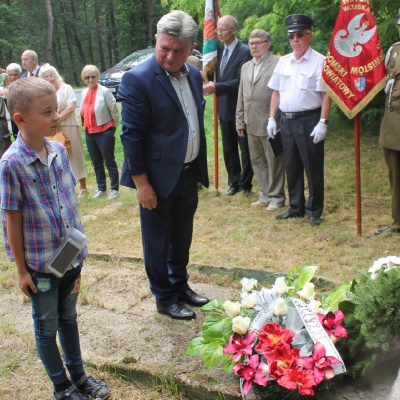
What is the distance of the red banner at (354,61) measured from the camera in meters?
4.97

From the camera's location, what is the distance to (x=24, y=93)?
2.45m

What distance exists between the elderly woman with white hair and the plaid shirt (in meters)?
4.38

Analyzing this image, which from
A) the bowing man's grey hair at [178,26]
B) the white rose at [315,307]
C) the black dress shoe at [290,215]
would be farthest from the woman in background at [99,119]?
the white rose at [315,307]

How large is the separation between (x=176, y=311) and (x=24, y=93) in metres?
1.87

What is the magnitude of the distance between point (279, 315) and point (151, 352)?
95 centimetres

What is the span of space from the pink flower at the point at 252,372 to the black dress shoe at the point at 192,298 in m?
1.27

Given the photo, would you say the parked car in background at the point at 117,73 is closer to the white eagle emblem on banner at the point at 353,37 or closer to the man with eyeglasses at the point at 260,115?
the man with eyeglasses at the point at 260,115

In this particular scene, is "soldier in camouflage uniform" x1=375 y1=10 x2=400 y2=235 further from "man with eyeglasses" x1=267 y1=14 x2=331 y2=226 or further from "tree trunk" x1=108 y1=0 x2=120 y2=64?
"tree trunk" x1=108 y1=0 x2=120 y2=64

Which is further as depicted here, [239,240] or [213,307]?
[239,240]

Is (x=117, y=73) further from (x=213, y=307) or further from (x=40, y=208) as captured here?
(x=40, y=208)

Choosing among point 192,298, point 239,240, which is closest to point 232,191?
point 239,240

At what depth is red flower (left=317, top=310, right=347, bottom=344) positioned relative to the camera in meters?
2.63

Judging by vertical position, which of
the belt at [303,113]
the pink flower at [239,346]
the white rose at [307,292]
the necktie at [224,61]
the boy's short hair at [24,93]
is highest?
the boy's short hair at [24,93]

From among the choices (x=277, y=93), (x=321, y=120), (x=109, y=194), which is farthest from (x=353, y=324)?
(x=109, y=194)
